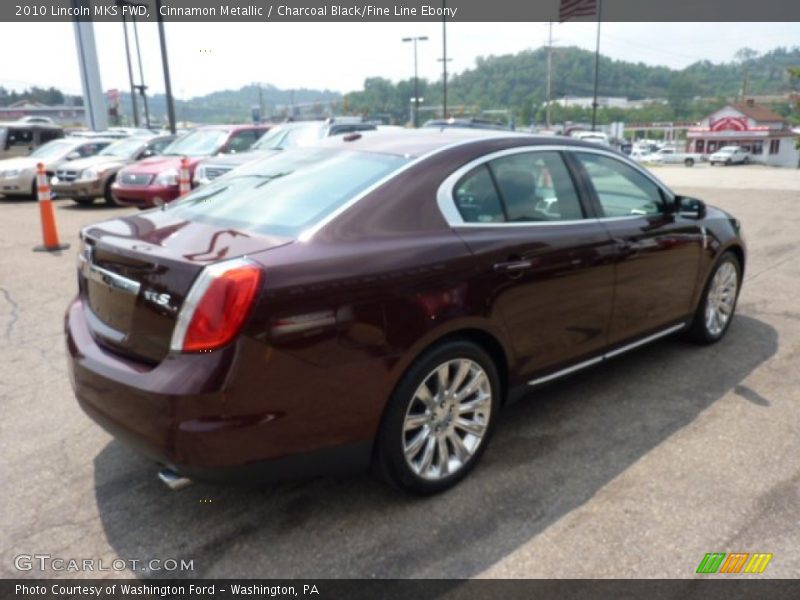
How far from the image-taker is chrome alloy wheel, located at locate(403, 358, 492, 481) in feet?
9.56

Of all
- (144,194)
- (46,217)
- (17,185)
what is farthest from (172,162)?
(17,185)

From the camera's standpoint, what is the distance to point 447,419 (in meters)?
3.04

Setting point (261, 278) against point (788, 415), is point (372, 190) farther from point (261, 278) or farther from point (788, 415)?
point (788, 415)

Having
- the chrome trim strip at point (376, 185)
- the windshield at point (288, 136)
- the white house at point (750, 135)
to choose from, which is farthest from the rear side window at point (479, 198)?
the white house at point (750, 135)

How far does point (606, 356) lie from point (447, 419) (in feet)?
4.56

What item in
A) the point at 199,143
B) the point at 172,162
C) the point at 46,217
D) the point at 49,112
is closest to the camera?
the point at 46,217

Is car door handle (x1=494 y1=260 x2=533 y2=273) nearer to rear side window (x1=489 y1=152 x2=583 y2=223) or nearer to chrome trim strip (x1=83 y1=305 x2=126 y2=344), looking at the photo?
rear side window (x1=489 y1=152 x2=583 y2=223)

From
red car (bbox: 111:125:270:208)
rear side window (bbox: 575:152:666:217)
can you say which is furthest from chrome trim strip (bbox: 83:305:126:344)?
red car (bbox: 111:125:270:208)

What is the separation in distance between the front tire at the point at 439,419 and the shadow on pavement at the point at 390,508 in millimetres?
139

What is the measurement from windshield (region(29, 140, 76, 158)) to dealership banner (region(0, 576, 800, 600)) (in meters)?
15.0

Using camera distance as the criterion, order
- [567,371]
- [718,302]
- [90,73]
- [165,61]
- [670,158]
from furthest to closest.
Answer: [670,158]
[90,73]
[165,61]
[718,302]
[567,371]

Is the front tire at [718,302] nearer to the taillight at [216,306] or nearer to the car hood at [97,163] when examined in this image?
the taillight at [216,306]

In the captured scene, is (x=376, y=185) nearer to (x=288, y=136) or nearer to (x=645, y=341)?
(x=645, y=341)
